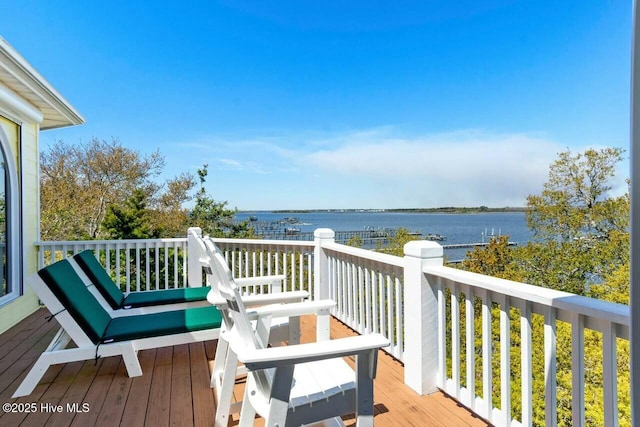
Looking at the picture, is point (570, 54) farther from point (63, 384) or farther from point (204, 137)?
point (63, 384)

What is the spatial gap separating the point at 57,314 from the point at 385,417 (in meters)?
2.44

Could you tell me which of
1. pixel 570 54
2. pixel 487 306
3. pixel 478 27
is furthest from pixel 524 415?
pixel 570 54

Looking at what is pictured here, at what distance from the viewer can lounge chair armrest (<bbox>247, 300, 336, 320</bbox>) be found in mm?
2119

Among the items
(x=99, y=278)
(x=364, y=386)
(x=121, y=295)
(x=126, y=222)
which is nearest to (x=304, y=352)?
(x=364, y=386)

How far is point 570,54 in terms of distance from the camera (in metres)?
22.4

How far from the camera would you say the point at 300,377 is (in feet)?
5.84

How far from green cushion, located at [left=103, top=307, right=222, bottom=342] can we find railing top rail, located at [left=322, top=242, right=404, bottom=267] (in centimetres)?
137

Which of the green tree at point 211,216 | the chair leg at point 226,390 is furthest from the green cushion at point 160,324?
the green tree at point 211,216

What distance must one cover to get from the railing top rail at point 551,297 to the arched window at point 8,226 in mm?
4900

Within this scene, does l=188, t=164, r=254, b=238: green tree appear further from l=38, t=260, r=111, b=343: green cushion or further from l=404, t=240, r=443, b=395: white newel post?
l=404, t=240, r=443, b=395: white newel post

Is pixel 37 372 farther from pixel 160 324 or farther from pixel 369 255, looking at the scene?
pixel 369 255

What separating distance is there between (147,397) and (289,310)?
126 centimetres

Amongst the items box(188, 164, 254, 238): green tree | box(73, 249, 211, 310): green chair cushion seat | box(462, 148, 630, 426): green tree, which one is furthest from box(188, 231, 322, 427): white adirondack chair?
box(462, 148, 630, 426): green tree

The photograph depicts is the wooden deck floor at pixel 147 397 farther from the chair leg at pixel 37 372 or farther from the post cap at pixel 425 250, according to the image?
the post cap at pixel 425 250
